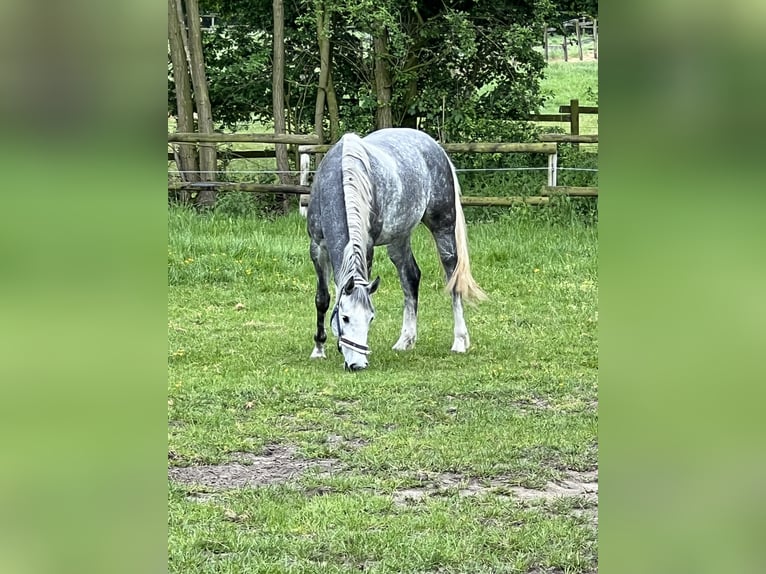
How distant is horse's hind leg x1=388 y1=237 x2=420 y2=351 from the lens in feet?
21.1

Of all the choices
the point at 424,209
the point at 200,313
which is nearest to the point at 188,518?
the point at 424,209

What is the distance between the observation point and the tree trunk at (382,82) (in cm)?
1266

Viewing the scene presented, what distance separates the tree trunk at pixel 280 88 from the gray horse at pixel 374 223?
5.37 meters

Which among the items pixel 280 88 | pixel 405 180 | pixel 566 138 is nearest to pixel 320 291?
pixel 405 180

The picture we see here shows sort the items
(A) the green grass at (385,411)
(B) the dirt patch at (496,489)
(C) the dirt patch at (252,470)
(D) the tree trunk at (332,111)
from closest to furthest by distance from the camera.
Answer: (A) the green grass at (385,411) < (B) the dirt patch at (496,489) < (C) the dirt patch at (252,470) < (D) the tree trunk at (332,111)

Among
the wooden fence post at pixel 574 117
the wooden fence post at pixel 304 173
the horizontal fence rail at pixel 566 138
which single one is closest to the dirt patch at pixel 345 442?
the wooden fence post at pixel 304 173

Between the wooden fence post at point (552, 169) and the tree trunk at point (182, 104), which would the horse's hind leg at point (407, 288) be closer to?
the wooden fence post at point (552, 169)

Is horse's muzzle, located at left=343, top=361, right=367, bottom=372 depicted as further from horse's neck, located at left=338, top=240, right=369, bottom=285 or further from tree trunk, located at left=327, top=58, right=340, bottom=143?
tree trunk, located at left=327, top=58, right=340, bottom=143

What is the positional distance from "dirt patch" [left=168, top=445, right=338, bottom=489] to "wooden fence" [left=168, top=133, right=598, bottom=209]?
6.89 meters

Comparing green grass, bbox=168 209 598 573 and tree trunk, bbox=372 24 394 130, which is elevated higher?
tree trunk, bbox=372 24 394 130

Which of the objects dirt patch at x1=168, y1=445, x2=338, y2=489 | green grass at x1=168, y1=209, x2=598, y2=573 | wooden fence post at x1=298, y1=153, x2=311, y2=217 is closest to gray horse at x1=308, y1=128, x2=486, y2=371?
green grass at x1=168, y1=209, x2=598, y2=573

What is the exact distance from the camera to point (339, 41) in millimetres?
12953
